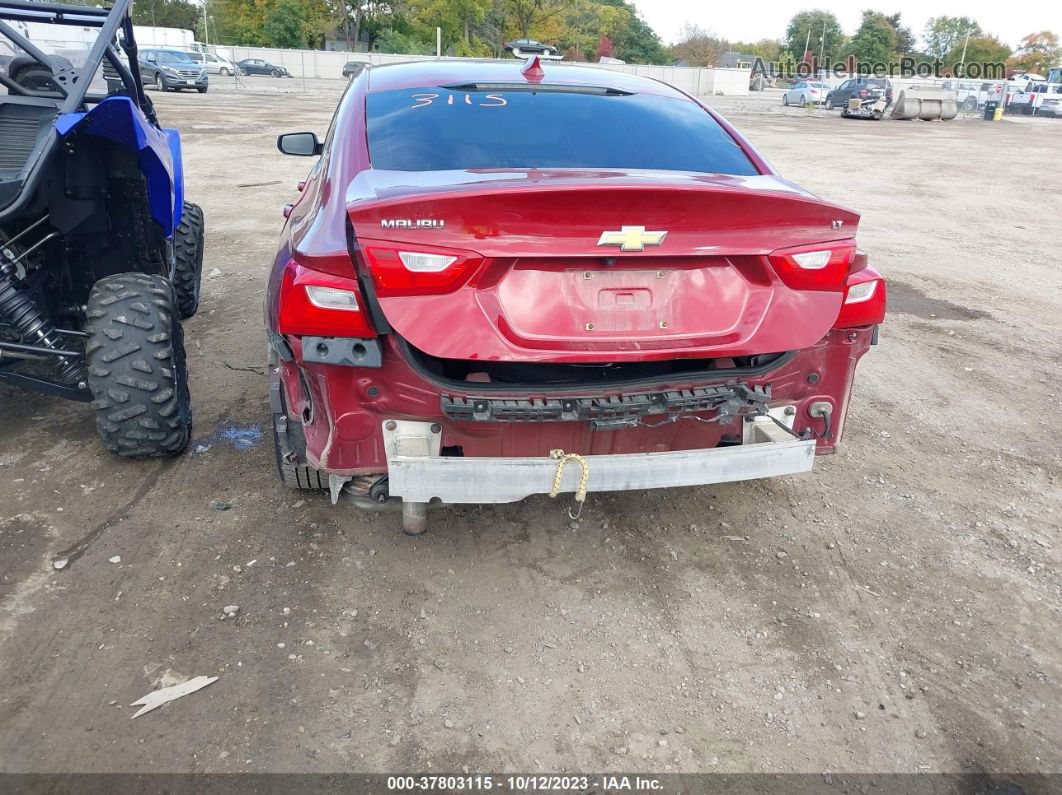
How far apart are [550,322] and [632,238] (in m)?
0.36

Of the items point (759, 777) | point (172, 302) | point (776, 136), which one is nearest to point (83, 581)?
point (172, 302)

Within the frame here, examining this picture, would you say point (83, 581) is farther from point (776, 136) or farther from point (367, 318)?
point (776, 136)

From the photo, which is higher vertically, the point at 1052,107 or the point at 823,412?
the point at 1052,107

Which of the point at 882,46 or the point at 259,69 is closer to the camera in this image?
the point at 259,69

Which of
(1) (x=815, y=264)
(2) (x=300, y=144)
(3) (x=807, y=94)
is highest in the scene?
(3) (x=807, y=94)

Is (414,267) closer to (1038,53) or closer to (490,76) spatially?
(490,76)

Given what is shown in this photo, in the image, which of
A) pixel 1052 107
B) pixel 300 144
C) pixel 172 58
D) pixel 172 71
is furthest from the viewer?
pixel 1052 107

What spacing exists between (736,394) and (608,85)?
179 centimetres

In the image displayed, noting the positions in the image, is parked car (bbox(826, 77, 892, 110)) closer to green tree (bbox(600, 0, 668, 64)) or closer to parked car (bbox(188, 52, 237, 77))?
parked car (bbox(188, 52, 237, 77))

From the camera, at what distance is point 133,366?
11.3ft

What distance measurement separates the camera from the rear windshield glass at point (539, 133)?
2957 millimetres

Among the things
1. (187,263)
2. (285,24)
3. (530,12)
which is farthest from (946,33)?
(187,263)

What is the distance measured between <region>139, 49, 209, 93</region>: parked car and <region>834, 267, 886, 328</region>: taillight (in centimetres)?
3268

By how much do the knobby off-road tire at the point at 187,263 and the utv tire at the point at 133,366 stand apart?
1.91 m
